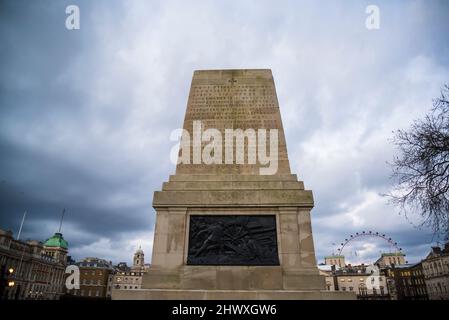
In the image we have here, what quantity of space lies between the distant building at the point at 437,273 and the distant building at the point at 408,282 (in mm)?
3985

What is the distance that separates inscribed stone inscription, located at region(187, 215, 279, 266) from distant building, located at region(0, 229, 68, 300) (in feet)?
245

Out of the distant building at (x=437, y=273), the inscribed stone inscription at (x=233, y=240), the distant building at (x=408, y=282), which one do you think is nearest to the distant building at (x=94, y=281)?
the distant building at (x=408, y=282)

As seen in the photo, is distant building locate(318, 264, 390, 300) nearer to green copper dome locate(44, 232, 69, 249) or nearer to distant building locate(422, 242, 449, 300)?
distant building locate(422, 242, 449, 300)

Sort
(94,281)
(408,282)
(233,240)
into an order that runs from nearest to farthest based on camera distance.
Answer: (233,240) → (408,282) → (94,281)

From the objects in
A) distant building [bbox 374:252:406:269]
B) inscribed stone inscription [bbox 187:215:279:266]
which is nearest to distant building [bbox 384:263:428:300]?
distant building [bbox 374:252:406:269]

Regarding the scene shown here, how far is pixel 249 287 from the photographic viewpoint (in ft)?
33.1

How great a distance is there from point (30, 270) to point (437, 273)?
118830 millimetres

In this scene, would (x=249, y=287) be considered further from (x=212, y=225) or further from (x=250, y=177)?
(x=250, y=177)

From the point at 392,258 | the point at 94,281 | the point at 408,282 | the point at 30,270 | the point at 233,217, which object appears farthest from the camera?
the point at 392,258

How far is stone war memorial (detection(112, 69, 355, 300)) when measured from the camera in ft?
33.3

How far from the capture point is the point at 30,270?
8312cm

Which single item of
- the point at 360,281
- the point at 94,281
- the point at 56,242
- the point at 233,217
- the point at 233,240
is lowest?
the point at 233,240

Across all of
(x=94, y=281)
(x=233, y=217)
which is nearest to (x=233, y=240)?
(x=233, y=217)

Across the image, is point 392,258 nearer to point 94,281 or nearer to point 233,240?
point 94,281
